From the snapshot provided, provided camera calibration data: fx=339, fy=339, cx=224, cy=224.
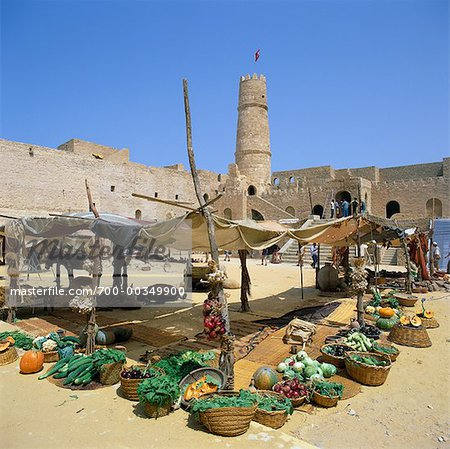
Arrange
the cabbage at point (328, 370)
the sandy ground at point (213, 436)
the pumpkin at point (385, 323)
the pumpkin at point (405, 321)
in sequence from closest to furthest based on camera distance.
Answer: the sandy ground at point (213, 436), the cabbage at point (328, 370), the pumpkin at point (405, 321), the pumpkin at point (385, 323)

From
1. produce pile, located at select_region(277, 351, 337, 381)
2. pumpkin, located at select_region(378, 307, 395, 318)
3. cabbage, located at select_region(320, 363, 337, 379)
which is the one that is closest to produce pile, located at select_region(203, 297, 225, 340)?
produce pile, located at select_region(277, 351, 337, 381)

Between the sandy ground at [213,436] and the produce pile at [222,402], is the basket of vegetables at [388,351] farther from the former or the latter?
the produce pile at [222,402]

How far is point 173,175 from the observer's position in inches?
1208

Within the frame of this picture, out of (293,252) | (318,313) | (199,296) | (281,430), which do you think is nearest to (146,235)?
(281,430)

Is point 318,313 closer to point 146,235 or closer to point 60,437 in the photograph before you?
point 146,235

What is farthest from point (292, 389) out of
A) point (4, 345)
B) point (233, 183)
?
point (233, 183)

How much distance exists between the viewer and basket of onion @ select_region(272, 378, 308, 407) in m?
3.72

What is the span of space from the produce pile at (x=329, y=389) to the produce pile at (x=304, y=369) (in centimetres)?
23

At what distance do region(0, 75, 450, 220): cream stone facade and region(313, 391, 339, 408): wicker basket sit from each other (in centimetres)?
1393

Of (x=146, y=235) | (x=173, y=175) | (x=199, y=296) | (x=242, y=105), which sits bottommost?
(x=199, y=296)

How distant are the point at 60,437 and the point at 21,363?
2.08 m

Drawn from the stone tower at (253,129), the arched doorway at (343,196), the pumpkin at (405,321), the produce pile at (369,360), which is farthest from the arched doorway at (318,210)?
the produce pile at (369,360)

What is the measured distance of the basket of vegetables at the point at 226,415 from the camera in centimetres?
298

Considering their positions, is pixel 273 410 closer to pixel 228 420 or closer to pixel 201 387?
pixel 228 420
